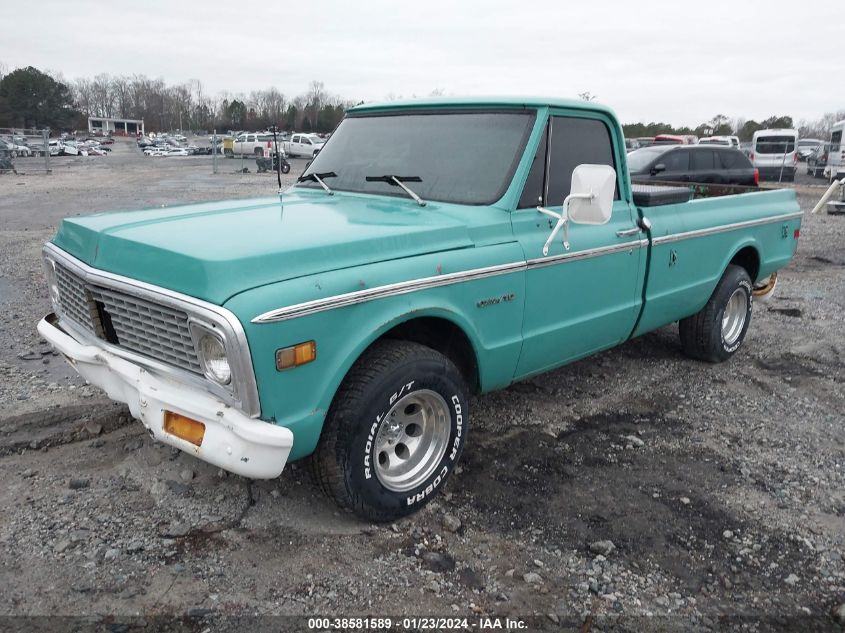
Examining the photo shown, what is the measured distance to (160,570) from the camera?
284cm

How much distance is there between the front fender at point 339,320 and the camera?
253 centimetres

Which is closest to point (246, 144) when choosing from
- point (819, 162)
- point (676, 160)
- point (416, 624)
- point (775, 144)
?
point (775, 144)

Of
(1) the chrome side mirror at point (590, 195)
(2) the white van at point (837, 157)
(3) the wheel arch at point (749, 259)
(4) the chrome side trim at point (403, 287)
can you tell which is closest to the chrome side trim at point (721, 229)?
(3) the wheel arch at point (749, 259)

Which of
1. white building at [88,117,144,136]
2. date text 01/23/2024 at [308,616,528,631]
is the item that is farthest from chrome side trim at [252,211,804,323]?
white building at [88,117,144,136]

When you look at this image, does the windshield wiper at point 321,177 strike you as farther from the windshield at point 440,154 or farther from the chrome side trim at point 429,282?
the chrome side trim at point 429,282

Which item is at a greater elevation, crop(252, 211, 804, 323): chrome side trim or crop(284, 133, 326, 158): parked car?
crop(284, 133, 326, 158): parked car

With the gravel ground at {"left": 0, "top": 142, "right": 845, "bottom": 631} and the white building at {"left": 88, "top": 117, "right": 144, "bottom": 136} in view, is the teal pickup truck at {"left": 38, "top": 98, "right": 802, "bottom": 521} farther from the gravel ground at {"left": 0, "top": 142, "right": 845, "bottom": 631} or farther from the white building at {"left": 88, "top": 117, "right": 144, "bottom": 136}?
the white building at {"left": 88, "top": 117, "right": 144, "bottom": 136}

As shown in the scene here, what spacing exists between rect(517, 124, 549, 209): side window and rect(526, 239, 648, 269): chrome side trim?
12.6 inches

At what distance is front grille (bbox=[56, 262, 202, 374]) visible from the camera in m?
2.69

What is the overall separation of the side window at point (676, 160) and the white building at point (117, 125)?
348 ft

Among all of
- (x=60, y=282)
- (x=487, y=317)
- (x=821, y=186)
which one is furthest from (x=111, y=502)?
(x=821, y=186)

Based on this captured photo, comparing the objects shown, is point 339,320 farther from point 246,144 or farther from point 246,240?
point 246,144

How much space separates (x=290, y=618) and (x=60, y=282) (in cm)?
214

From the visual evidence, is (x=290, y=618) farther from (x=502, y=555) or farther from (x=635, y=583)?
(x=635, y=583)
